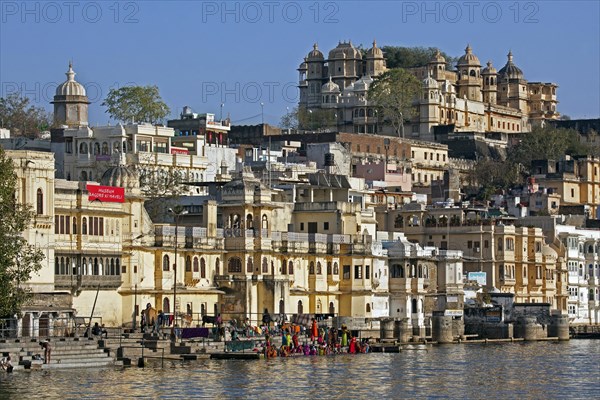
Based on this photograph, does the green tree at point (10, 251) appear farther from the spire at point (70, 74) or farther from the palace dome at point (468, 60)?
the palace dome at point (468, 60)

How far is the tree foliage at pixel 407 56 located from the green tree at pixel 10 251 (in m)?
119

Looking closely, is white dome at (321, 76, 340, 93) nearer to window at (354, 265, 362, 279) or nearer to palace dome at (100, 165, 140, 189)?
window at (354, 265, 362, 279)

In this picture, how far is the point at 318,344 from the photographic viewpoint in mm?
77500

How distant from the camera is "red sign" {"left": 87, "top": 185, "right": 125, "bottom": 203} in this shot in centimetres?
7688

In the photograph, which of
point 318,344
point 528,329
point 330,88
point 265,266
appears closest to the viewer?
point 318,344

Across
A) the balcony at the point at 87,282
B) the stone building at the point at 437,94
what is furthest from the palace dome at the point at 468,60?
the balcony at the point at 87,282

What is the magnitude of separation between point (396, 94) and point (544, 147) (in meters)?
13.2

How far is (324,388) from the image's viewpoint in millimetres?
60906

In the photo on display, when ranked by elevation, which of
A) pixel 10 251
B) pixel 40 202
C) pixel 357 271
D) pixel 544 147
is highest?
pixel 544 147

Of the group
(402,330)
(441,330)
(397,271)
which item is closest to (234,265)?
(402,330)

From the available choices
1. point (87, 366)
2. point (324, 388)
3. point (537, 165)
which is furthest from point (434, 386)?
point (537, 165)

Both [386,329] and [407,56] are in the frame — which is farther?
[407,56]

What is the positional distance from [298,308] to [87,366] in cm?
2594

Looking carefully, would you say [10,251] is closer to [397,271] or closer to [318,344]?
[318,344]
